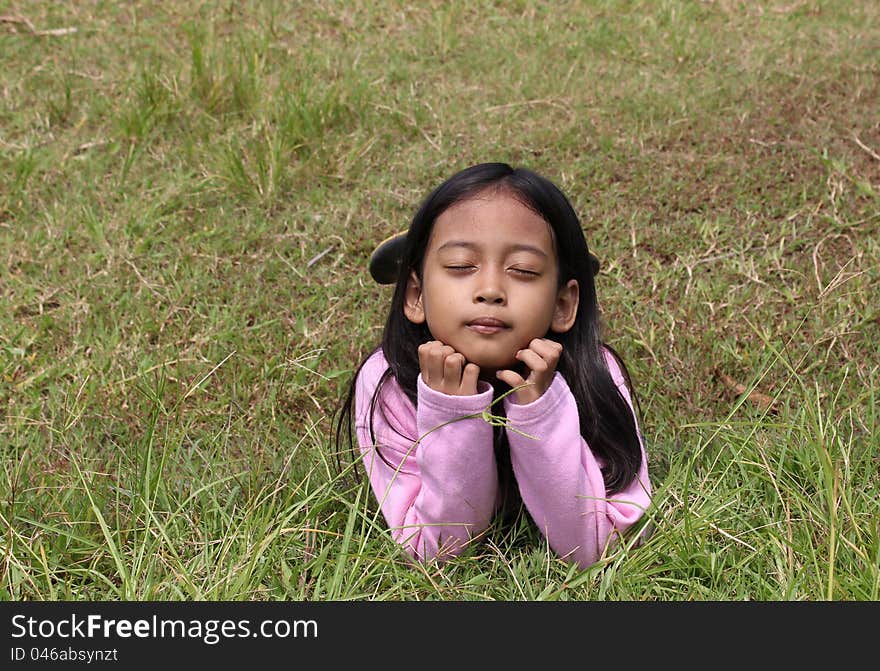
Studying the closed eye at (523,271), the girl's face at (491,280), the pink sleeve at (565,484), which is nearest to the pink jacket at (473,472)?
the pink sleeve at (565,484)

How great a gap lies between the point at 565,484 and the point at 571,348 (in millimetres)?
388

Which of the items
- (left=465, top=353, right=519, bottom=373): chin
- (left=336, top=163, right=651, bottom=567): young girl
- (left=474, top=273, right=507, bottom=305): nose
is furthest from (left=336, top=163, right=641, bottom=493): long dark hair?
(left=474, top=273, right=507, bottom=305): nose

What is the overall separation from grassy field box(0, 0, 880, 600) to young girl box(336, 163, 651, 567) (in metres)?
0.11

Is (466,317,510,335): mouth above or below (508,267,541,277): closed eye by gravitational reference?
below

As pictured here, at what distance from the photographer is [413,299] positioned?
238 cm

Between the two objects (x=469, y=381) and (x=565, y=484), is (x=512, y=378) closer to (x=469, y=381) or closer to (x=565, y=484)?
(x=469, y=381)

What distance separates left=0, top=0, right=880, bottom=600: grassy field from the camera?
230 centimetres

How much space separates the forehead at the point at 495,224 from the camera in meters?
2.15

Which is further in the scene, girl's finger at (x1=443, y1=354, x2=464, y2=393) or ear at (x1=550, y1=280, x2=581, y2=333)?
ear at (x1=550, y1=280, x2=581, y2=333)

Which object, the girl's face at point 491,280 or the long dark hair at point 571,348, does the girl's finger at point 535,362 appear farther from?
the long dark hair at point 571,348

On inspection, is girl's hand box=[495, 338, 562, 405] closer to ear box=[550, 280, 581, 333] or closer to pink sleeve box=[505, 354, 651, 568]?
pink sleeve box=[505, 354, 651, 568]

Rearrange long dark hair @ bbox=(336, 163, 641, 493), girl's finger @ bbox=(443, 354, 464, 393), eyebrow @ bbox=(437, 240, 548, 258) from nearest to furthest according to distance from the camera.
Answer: girl's finger @ bbox=(443, 354, 464, 393) < eyebrow @ bbox=(437, 240, 548, 258) < long dark hair @ bbox=(336, 163, 641, 493)

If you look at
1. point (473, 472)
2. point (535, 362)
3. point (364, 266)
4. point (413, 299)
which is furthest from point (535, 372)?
point (364, 266)

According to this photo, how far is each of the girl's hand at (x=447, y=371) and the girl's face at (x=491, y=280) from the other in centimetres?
6
